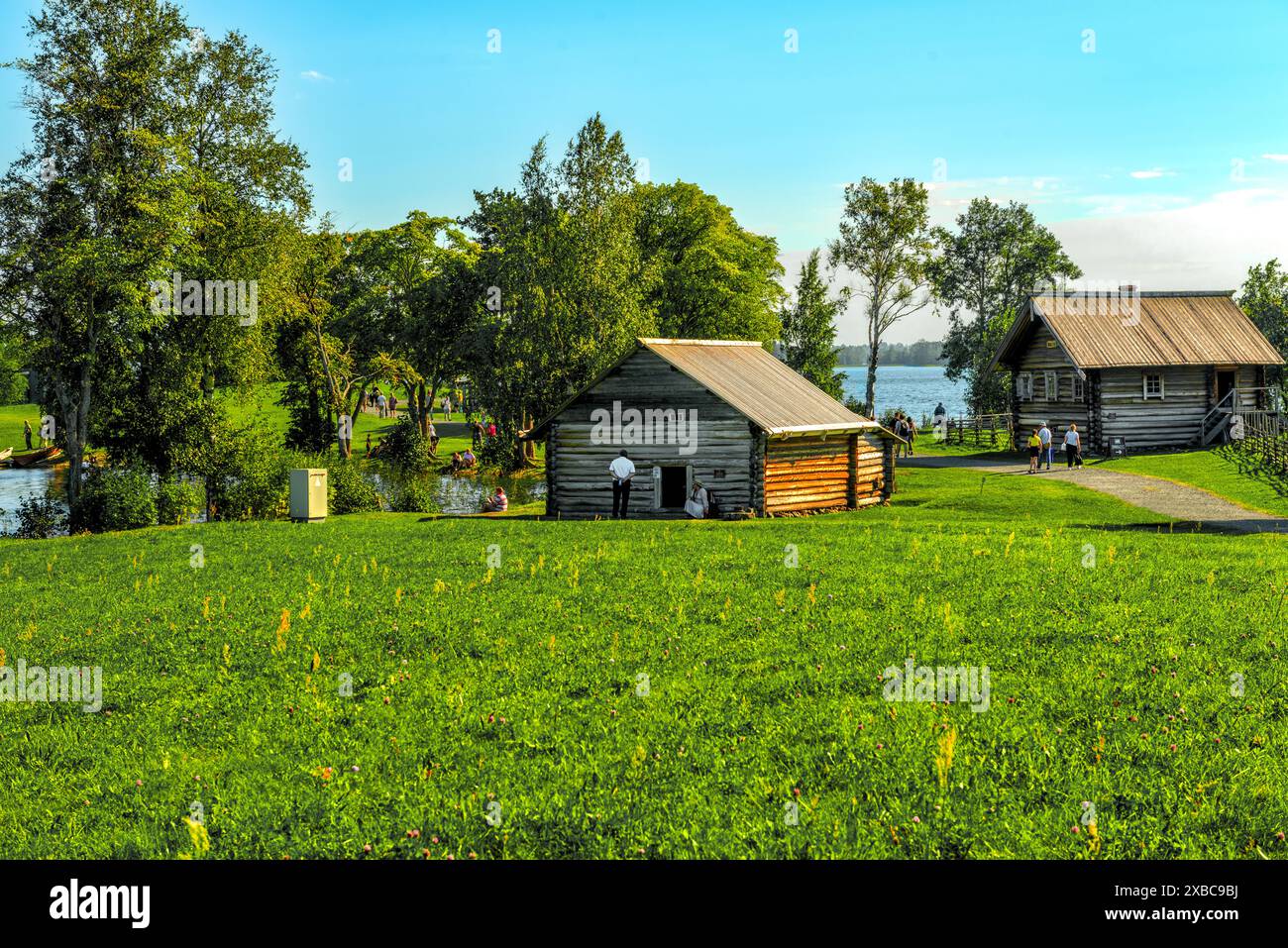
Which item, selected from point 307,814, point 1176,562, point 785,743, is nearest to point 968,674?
point 785,743

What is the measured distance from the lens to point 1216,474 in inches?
1567

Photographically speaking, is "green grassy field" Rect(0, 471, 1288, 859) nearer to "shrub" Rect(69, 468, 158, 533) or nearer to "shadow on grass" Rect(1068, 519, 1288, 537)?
"shadow on grass" Rect(1068, 519, 1288, 537)

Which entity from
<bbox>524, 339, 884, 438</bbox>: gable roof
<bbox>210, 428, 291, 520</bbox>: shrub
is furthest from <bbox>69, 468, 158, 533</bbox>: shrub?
<bbox>524, 339, 884, 438</bbox>: gable roof

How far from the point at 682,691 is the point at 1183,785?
5066 millimetres

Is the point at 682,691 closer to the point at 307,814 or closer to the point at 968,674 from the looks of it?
the point at 968,674

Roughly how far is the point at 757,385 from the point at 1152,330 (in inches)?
993

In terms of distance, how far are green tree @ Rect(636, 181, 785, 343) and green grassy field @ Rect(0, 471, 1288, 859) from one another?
43678 mm

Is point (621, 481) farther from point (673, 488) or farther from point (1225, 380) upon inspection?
point (1225, 380)

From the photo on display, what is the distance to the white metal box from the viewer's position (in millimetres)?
30469

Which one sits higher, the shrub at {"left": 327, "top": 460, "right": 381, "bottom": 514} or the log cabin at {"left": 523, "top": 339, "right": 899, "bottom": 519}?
the log cabin at {"left": 523, "top": 339, "right": 899, "bottom": 519}

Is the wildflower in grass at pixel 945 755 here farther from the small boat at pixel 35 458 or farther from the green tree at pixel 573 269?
the small boat at pixel 35 458

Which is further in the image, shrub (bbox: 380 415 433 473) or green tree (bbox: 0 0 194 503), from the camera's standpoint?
shrub (bbox: 380 415 433 473)

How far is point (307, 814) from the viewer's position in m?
9.14

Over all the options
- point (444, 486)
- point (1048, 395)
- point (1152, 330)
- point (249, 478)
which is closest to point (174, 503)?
point (249, 478)
